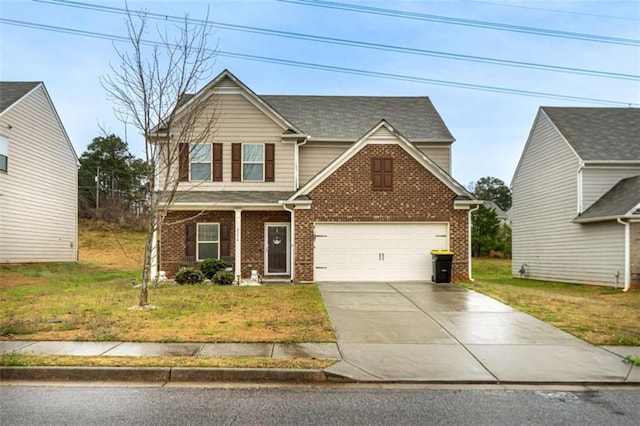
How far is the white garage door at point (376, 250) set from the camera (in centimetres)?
1758

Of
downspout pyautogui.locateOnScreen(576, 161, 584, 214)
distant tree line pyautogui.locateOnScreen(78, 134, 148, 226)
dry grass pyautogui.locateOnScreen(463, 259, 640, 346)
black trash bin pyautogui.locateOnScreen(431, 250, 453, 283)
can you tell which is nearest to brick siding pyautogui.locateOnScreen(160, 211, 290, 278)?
black trash bin pyautogui.locateOnScreen(431, 250, 453, 283)

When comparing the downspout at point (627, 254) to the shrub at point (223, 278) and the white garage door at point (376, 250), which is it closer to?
the white garage door at point (376, 250)

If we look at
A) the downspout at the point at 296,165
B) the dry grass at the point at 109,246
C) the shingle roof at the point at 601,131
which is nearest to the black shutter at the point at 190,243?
the downspout at the point at 296,165

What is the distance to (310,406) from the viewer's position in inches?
219

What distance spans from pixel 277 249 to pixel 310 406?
13.2 metres

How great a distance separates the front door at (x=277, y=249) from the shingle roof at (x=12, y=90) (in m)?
12.9

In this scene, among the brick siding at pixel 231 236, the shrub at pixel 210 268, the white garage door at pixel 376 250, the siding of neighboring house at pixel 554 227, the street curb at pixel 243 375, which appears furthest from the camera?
the siding of neighboring house at pixel 554 227

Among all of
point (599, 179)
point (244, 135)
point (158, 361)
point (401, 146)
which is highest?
point (244, 135)

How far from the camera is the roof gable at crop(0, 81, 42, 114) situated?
21405 millimetres

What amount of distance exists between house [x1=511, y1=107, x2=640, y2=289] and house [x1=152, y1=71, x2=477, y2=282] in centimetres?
595

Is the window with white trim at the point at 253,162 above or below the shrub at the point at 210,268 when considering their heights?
above

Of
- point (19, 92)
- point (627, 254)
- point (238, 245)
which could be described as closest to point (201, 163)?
point (238, 245)

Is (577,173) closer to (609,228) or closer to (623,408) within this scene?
(609,228)

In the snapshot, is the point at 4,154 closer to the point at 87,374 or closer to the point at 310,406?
the point at 87,374
